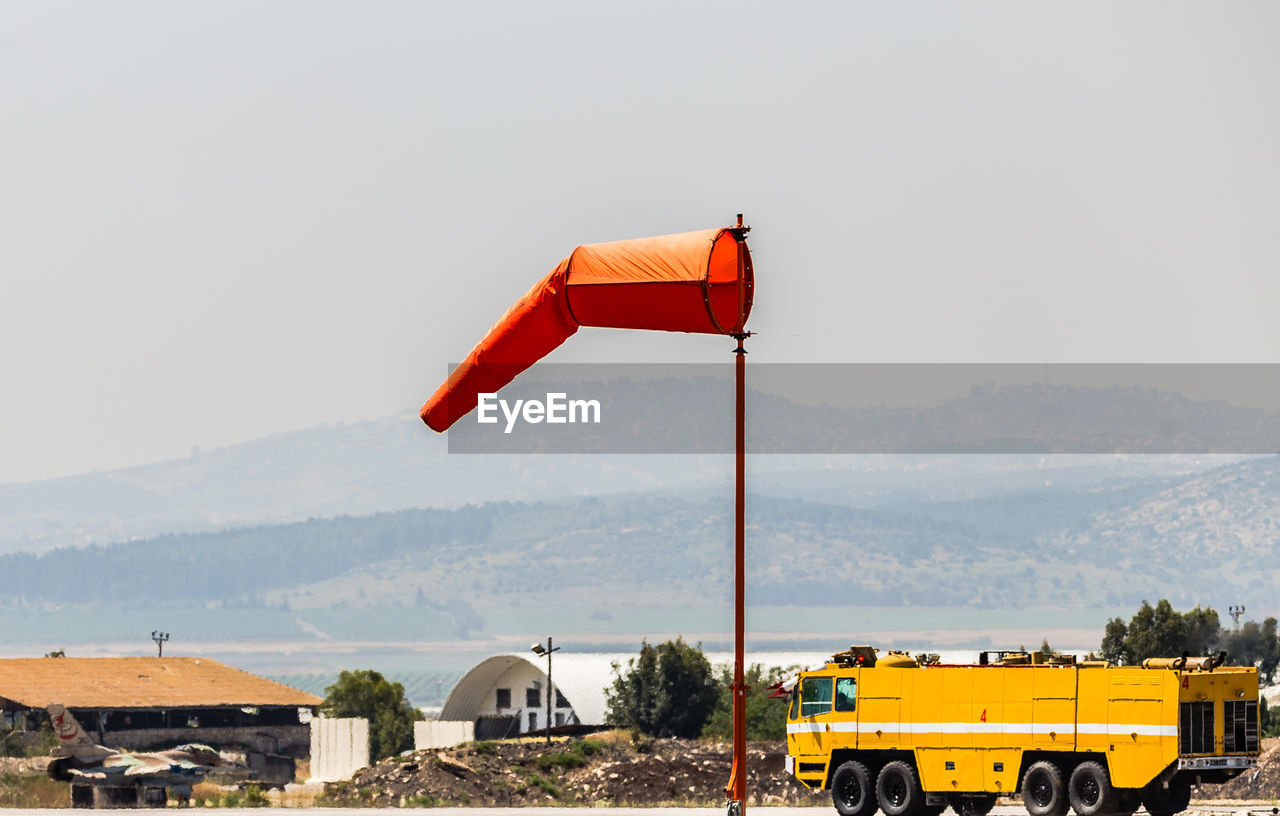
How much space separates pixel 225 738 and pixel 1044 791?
79.7 metres

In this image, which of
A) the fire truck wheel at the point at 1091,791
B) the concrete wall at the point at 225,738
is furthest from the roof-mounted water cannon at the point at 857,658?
the concrete wall at the point at 225,738

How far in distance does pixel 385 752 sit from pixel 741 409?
86054 mm

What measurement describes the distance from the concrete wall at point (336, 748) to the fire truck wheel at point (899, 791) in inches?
2074

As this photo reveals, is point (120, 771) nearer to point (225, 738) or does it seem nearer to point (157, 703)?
point (225, 738)

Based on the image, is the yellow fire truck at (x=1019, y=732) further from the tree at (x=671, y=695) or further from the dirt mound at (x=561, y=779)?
the tree at (x=671, y=695)

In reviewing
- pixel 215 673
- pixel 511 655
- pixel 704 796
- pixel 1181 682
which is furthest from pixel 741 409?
pixel 215 673

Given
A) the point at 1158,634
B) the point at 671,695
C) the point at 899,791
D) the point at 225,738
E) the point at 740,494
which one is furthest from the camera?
the point at 225,738

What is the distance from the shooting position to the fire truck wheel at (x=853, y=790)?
35.8 metres

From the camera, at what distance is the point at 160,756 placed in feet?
271

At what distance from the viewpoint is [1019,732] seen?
34000 millimetres

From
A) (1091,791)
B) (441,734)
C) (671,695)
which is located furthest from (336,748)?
(1091,791)

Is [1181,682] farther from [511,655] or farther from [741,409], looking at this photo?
[511,655]

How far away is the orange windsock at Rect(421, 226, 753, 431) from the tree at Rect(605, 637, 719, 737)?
→ 61433 millimetres

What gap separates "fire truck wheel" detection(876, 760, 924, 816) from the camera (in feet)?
115
